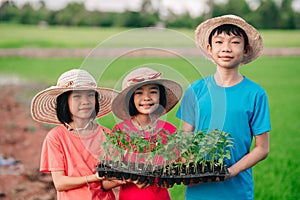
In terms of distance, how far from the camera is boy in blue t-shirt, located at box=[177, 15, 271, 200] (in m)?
2.47

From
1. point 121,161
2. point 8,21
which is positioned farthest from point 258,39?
point 8,21

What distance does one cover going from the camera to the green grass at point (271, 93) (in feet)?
8.46

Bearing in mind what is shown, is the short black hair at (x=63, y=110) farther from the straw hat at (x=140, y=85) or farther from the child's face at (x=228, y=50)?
A: the child's face at (x=228, y=50)

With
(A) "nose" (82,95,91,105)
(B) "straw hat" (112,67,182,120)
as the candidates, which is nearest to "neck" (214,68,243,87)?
(B) "straw hat" (112,67,182,120)

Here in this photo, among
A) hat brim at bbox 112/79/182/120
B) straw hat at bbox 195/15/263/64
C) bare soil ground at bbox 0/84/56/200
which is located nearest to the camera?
hat brim at bbox 112/79/182/120

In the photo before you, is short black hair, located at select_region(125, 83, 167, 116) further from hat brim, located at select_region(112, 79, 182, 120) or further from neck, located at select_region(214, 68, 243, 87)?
neck, located at select_region(214, 68, 243, 87)

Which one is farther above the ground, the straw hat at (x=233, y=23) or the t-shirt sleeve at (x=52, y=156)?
the straw hat at (x=233, y=23)

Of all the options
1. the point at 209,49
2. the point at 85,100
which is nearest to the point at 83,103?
the point at 85,100

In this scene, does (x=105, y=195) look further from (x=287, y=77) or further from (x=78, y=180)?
(x=287, y=77)

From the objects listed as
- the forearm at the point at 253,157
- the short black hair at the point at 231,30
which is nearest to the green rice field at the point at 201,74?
the short black hair at the point at 231,30

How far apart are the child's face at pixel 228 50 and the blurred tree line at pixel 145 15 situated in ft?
104

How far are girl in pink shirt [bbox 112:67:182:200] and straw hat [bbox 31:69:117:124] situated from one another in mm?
56

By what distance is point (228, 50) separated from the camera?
2475 millimetres

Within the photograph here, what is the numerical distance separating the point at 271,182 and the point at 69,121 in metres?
3.28
